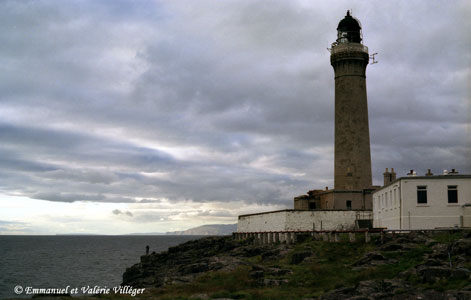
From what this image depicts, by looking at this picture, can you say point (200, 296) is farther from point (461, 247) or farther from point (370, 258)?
point (461, 247)

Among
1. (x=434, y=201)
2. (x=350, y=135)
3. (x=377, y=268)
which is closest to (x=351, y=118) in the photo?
(x=350, y=135)

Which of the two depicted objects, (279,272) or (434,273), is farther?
(279,272)

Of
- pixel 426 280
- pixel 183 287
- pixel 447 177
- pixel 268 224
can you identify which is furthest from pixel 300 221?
pixel 426 280

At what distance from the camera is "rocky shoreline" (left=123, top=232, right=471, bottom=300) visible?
21453mm

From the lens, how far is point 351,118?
5375 cm

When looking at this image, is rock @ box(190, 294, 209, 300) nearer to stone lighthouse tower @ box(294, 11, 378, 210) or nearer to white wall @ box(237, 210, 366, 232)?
white wall @ box(237, 210, 366, 232)

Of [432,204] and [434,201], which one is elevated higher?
[434,201]

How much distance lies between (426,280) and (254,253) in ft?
62.8

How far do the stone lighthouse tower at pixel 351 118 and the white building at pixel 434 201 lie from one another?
1657 centimetres

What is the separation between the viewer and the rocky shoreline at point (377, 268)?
21.5 meters

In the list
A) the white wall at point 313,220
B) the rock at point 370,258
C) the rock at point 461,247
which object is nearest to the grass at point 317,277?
the rock at point 370,258

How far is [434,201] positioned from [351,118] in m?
19.8

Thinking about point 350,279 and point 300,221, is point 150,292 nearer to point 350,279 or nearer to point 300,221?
point 350,279

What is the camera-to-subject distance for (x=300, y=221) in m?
44.2
